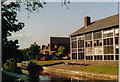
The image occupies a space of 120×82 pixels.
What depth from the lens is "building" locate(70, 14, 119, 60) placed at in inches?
1301

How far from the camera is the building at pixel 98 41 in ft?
108

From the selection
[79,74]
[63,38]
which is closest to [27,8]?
[79,74]

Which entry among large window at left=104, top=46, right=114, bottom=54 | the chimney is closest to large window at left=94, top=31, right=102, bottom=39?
large window at left=104, top=46, right=114, bottom=54

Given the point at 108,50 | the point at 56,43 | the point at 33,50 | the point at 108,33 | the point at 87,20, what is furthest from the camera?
the point at 56,43

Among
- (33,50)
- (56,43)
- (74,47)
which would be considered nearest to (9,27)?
(74,47)

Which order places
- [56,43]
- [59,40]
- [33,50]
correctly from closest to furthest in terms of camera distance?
[33,50] < [56,43] < [59,40]

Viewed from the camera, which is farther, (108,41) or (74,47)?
(74,47)

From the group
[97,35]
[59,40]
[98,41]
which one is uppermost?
[59,40]

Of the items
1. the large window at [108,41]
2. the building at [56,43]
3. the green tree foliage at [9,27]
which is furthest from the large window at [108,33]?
the building at [56,43]

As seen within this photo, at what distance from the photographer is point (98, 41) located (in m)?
37.1

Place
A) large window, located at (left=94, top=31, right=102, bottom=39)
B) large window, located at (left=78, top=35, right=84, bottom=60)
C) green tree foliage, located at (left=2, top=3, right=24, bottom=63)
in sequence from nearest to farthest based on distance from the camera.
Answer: green tree foliage, located at (left=2, top=3, right=24, bottom=63)
large window, located at (left=94, top=31, right=102, bottom=39)
large window, located at (left=78, top=35, right=84, bottom=60)

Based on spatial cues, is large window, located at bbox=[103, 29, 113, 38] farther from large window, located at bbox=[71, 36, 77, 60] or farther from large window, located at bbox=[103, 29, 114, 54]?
large window, located at bbox=[71, 36, 77, 60]

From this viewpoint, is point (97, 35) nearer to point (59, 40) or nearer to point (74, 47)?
point (74, 47)

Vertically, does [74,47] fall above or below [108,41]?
below
